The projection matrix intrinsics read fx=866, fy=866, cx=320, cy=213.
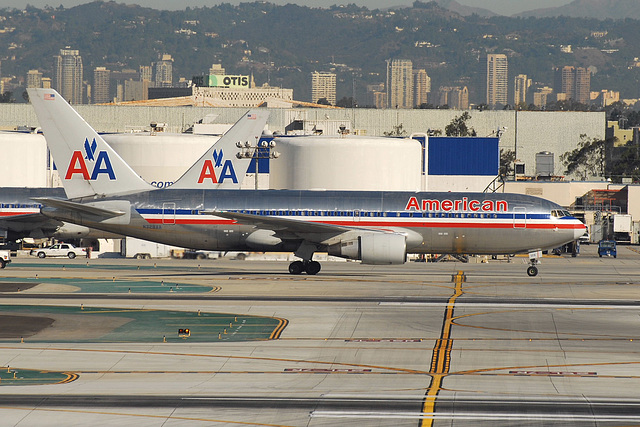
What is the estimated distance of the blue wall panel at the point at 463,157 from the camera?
99.1 m

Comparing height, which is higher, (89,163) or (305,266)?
(89,163)

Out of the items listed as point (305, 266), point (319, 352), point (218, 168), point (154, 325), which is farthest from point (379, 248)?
point (319, 352)

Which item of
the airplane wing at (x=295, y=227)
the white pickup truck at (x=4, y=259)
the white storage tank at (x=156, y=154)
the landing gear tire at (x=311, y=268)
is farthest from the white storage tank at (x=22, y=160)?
the landing gear tire at (x=311, y=268)

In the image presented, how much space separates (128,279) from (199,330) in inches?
751

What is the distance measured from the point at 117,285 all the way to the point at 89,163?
9.83 meters

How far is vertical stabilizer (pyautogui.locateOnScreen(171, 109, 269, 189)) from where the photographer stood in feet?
204

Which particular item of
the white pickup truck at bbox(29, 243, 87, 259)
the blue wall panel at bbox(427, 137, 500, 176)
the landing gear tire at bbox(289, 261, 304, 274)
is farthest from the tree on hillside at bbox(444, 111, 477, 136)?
the landing gear tire at bbox(289, 261, 304, 274)

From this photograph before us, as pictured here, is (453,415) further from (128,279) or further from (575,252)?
(575,252)

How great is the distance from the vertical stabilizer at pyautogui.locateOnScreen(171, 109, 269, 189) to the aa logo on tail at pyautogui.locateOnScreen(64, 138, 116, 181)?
8231 mm

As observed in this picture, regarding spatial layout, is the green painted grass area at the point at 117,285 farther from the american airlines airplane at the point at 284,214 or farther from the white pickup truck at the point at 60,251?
the white pickup truck at the point at 60,251

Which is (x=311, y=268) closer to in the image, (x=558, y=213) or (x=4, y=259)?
(x=558, y=213)

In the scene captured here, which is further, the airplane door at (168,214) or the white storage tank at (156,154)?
the white storage tank at (156,154)

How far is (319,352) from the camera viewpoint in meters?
28.7

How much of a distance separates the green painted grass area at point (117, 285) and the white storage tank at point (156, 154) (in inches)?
1436
